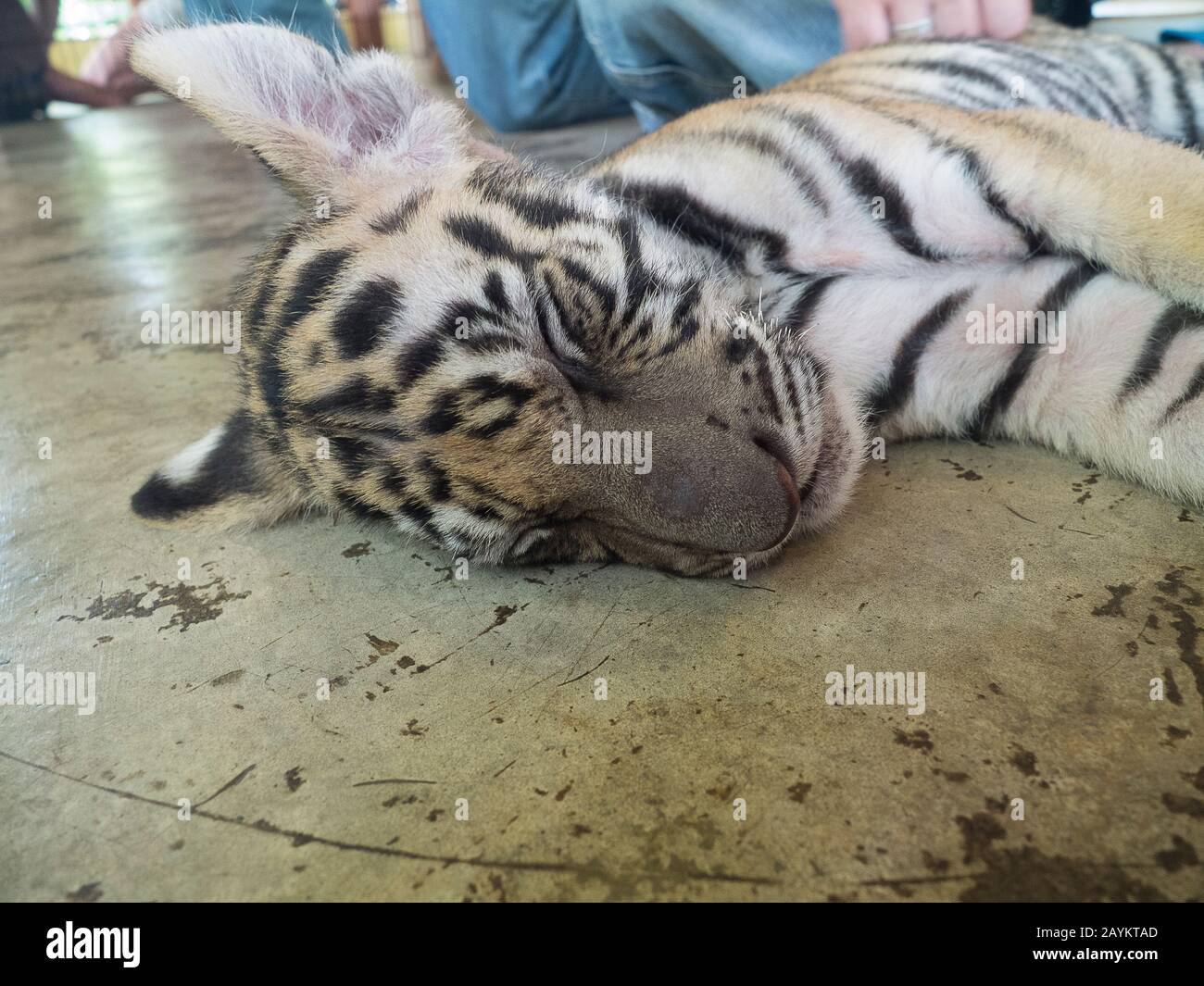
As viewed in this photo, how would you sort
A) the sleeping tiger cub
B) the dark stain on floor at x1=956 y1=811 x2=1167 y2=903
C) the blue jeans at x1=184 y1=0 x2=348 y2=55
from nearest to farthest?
the dark stain on floor at x1=956 y1=811 x2=1167 y2=903, the sleeping tiger cub, the blue jeans at x1=184 y1=0 x2=348 y2=55

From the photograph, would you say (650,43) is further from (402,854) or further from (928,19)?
(402,854)

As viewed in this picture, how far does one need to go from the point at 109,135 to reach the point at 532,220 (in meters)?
9.84

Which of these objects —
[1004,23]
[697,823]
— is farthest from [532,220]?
[1004,23]

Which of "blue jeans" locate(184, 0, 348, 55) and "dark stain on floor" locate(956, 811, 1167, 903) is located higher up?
"blue jeans" locate(184, 0, 348, 55)

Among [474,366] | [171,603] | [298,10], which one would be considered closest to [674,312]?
[474,366]

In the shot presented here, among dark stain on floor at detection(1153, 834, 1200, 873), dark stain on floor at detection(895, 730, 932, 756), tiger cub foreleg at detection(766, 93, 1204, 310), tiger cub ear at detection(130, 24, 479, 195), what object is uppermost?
tiger cub ear at detection(130, 24, 479, 195)

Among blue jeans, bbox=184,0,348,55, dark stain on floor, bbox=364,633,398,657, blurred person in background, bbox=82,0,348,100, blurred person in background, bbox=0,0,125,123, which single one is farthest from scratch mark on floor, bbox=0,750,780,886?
blurred person in background, bbox=0,0,125,123

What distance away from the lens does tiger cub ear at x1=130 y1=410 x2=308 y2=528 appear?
206 cm

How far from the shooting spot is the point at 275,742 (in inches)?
58.5

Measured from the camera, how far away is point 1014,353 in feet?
7.07

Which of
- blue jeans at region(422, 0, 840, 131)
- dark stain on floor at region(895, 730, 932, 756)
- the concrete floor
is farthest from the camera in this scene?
blue jeans at region(422, 0, 840, 131)

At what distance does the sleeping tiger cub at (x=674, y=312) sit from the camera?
1.65 metres

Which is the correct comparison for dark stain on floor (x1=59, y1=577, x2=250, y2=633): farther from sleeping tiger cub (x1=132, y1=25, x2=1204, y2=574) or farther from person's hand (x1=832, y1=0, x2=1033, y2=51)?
person's hand (x1=832, y1=0, x2=1033, y2=51)

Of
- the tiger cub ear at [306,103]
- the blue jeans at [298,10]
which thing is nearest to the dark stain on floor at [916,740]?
the tiger cub ear at [306,103]
